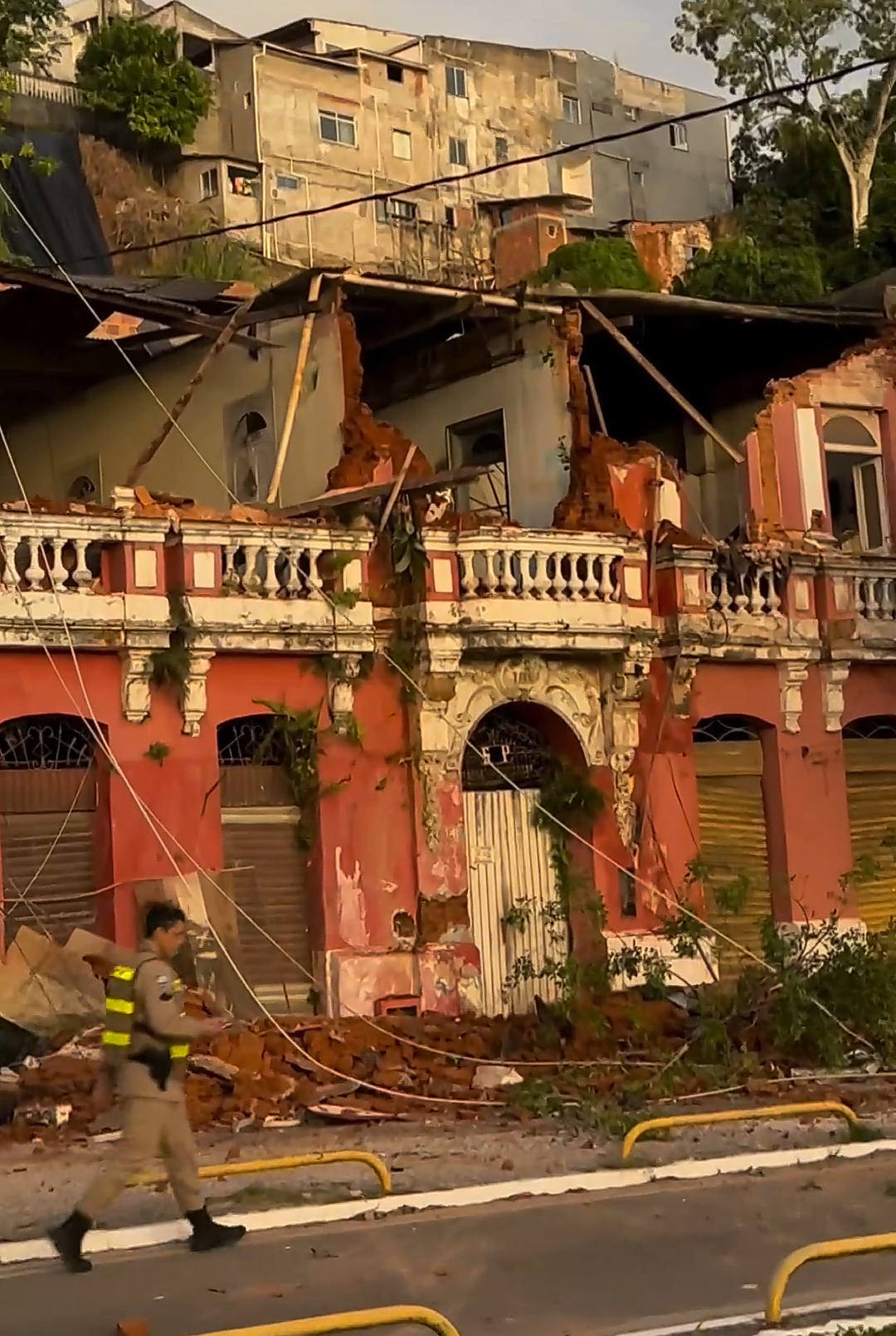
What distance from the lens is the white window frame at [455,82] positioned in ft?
174

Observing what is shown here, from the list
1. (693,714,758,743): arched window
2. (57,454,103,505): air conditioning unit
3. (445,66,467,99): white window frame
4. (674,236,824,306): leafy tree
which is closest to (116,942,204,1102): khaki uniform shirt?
(693,714,758,743): arched window

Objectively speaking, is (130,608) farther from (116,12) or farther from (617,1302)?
(116,12)

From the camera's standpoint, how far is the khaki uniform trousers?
922 cm

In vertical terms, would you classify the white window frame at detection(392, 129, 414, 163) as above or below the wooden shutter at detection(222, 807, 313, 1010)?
above

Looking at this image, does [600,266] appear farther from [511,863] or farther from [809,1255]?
[809,1255]

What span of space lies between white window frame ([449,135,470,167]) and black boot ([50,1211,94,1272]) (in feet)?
154

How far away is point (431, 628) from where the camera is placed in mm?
18953

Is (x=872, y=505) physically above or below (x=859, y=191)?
below

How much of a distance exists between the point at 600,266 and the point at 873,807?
53.7ft

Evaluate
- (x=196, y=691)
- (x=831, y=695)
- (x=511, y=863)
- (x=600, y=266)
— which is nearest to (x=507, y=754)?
(x=511, y=863)

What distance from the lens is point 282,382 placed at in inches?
851

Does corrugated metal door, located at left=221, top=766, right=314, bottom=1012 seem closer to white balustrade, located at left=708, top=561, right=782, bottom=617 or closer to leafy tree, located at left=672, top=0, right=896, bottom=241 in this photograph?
white balustrade, located at left=708, top=561, right=782, bottom=617

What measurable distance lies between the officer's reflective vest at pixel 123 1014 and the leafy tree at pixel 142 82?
126 feet

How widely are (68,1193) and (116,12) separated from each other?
143 ft
